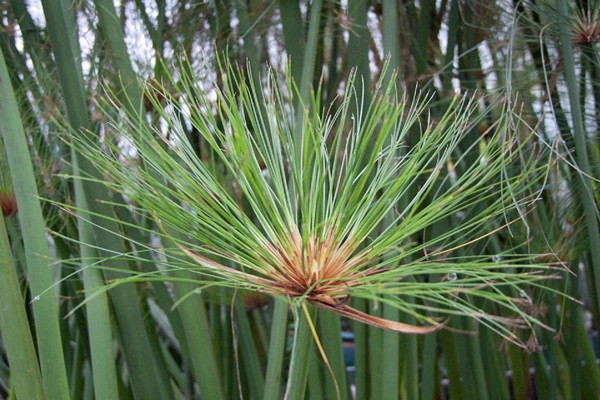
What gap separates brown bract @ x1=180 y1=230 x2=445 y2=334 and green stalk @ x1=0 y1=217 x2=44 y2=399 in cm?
17

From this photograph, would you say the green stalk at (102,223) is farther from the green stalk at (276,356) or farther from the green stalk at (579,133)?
the green stalk at (579,133)

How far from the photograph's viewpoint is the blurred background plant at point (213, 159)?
0.67 m

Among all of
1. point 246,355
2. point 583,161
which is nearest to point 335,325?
point 246,355

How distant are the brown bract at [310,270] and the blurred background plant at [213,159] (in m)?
0.04

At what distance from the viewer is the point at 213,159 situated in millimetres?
588

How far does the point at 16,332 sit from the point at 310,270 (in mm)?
264

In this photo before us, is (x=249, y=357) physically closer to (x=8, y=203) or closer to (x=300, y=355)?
(x=8, y=203)

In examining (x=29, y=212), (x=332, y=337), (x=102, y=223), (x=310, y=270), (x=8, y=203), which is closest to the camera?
(x=310, y=270)

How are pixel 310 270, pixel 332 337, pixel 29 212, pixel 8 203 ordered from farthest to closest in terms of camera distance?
pixel 8 203, pixel 332 337, pixel 29 212, pixel 310 270

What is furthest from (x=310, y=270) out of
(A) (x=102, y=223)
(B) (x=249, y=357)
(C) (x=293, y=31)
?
(B) (x=249, y=357)

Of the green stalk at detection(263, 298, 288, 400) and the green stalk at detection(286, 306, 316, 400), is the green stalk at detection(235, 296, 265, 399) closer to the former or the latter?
the green stalk at detection(263, 298, 288, 400)

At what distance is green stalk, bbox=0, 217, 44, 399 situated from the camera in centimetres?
54

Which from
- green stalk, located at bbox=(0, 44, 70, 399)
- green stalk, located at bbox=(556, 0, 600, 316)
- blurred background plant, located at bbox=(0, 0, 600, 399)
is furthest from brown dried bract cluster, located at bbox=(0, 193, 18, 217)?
green stalk, located at bbox=(556, 0, 600, 316)

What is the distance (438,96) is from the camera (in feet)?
3.91
